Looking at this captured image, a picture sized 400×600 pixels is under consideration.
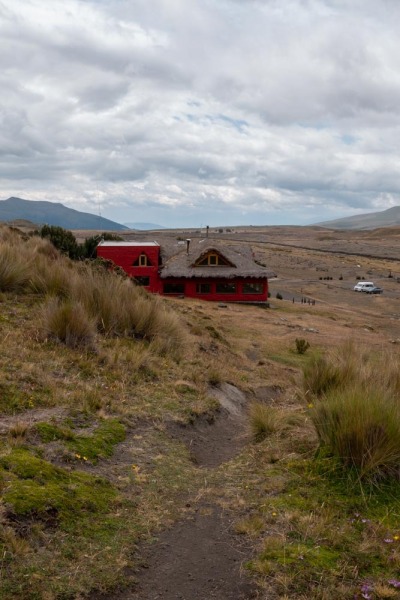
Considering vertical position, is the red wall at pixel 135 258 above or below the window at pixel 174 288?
above

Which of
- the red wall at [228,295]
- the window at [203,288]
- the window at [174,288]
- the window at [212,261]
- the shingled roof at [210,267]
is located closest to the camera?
the shingled roof at [210,267]

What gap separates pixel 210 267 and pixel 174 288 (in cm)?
354

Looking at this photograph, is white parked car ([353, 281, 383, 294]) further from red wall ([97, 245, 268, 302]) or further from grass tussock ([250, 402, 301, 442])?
grass tussock ([250, 402, 301, 442])

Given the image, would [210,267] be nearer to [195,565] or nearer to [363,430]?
[363,430]

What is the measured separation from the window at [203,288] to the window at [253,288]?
303 cm

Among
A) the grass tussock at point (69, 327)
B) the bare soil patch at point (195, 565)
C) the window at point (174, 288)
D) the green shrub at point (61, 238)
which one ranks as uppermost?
the green shrub at point (61, 238)

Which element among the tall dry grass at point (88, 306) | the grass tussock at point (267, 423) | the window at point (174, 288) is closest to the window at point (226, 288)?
the window at point (174, 288)

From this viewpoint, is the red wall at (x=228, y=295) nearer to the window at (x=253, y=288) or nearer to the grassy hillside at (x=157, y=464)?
the window at (x=253, y=288)

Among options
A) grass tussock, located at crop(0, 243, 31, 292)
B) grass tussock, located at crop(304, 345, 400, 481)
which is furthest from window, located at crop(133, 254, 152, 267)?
grass tussock, located at crop(304, 345, 400, 481)

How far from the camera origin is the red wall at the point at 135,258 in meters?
43.8

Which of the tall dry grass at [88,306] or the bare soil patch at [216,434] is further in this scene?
the tall dry grass at [88,306]

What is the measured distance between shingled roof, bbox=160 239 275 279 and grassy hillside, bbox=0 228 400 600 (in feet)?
107

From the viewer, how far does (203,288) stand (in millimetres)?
43719

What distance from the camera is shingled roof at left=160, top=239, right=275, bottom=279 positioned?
4272 centimetres
